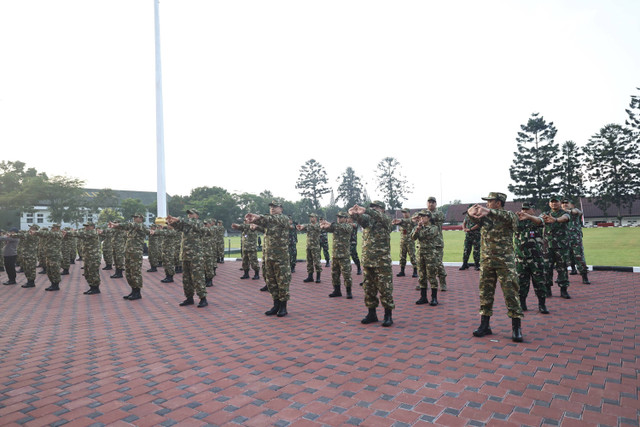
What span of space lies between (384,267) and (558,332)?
251 centimetres

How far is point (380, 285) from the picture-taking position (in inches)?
224

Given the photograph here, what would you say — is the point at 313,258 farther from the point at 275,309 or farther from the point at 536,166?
the point at 536,166

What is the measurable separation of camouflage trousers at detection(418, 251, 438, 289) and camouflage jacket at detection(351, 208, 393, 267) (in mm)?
1612

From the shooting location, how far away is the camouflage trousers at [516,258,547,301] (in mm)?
5762

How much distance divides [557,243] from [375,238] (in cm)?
419

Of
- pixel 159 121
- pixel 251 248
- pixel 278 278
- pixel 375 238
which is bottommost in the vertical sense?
pixel 278 278

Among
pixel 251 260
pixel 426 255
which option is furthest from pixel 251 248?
pixel 426 255

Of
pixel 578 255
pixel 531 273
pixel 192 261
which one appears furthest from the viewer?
pixel 578 255

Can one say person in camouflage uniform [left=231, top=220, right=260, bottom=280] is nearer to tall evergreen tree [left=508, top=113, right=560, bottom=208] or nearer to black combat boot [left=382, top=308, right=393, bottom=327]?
black combat boot [left=382, top=308, right=393, bottom=327]

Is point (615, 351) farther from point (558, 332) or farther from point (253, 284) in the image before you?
point (253, 284)

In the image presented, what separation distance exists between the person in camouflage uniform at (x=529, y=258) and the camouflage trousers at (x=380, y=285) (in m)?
2.07

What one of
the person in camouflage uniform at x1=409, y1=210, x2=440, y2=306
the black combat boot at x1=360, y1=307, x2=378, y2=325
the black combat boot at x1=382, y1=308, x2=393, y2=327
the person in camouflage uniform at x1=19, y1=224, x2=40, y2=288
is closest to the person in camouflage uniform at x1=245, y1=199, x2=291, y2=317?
the black combat boot at x1=360, y1=307, x2=378, y2=325

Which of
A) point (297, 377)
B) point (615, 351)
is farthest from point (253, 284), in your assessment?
point (615, 351)

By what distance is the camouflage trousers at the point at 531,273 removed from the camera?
576 centimetres
